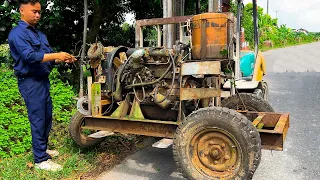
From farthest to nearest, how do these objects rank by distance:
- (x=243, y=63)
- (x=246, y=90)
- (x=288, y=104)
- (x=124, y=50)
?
(x=288, y=104)
(x=243, y=63)
(x=246, y=90)
(x=124, y=50)

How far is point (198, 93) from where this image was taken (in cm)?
343

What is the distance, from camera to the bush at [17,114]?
178 inches

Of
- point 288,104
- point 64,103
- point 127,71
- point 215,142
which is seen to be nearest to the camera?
point 215,142

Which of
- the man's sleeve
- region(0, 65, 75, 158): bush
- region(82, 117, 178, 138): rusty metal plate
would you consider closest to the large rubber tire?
region(82, 117, 178, 138): rusty metal plate

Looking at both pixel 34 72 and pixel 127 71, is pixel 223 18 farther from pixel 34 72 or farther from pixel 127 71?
pixel 34 72

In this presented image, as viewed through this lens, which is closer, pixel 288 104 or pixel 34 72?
Answer: pixel 34 72

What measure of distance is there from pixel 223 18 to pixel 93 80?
1.81 meters

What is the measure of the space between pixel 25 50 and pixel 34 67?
0.27m

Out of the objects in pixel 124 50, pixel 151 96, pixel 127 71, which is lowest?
pixel 151 96

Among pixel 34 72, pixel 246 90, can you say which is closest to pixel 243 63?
pixel 246 90

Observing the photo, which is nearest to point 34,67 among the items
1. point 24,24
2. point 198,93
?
point 24,24

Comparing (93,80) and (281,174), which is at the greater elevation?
(93,80)

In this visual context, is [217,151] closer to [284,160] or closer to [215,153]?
[215,153]

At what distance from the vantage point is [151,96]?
393 cm
